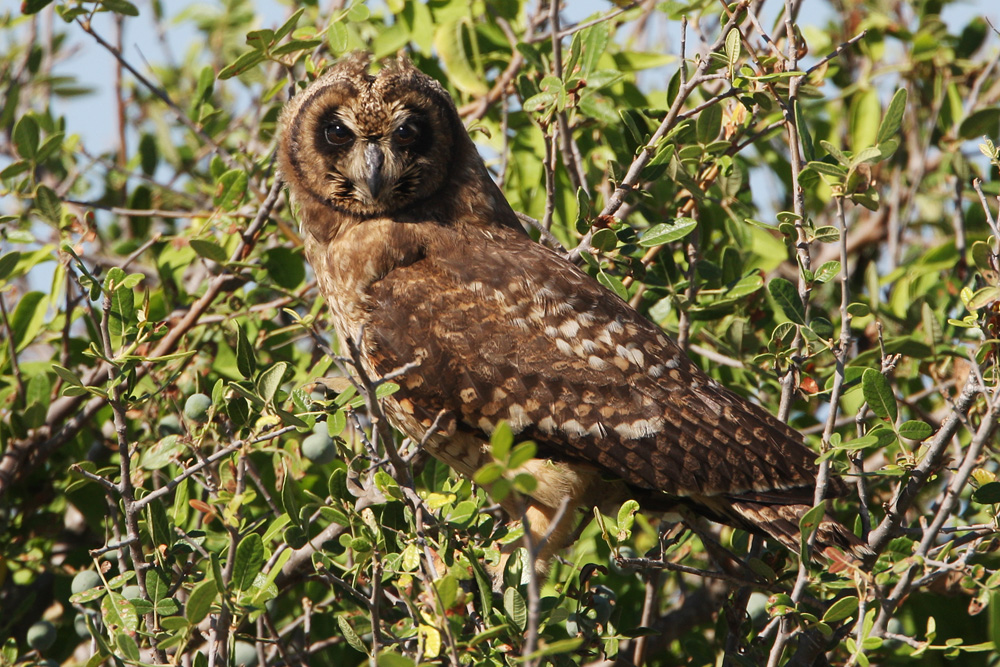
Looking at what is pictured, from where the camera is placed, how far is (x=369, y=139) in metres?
3.66

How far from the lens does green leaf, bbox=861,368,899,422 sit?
8.22ft

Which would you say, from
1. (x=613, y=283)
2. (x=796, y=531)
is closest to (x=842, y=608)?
(x=796, y=531)

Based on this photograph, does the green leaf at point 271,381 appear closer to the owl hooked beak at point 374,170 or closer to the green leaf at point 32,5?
the owl hooked beak at point 374,170

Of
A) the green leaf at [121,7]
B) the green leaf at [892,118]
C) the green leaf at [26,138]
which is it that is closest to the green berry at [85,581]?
the green leaf at [26,138]

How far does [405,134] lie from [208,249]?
877 mm

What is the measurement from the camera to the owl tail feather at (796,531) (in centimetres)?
282

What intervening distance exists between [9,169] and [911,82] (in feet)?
12.7

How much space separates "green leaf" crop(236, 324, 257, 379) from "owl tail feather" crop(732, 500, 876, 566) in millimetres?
1549

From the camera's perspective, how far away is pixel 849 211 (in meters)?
4.94

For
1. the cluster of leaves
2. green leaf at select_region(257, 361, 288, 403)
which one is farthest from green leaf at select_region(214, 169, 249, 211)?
green leaf at select_region(257, 361, 288, 403)

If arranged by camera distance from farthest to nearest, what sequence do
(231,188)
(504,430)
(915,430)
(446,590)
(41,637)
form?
(231,188) → (41,637) → (915,430) → (446,590) → (504,430)

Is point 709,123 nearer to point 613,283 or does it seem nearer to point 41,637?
point 613,283

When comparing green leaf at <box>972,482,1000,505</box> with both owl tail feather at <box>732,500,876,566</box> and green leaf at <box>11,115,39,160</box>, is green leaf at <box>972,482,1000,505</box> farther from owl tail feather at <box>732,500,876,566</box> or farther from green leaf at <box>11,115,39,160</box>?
green leaf at <box>11,115,39,160</box>

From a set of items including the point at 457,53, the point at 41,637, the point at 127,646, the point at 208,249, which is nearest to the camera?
the point at 127,646
